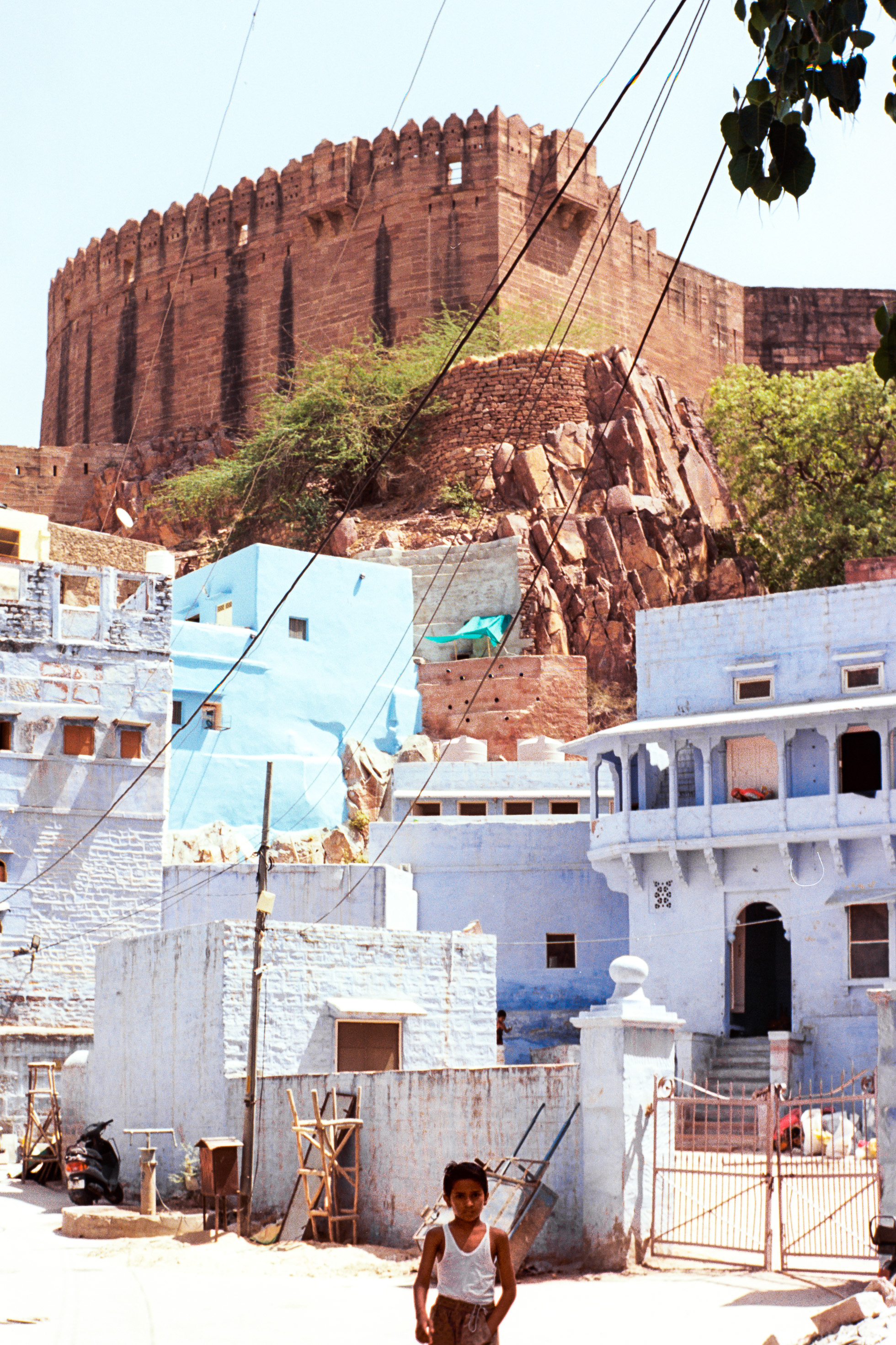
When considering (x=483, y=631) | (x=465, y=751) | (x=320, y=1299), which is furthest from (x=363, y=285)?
(x=320, y=1299)

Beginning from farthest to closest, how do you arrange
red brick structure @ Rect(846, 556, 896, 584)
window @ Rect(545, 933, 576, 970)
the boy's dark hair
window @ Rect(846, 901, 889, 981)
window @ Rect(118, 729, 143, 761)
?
red brick structure @ Rect(846, 556, 896, 584), window @ Rect(545, 933, 576, 970), window @ Rect(118, 729, 143, 761), window @ Rect(846, 901, 889, 981), the boy's dark hair

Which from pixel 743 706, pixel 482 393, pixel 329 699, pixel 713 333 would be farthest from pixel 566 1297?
pixel 713 333

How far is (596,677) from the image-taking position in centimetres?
3666

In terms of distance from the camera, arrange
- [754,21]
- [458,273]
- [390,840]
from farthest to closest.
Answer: [458,273] → [390,840] → [754,21]

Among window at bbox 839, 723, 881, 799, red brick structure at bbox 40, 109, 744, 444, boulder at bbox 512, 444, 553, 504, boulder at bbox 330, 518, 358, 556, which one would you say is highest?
red brick structure at bbox 40, 109, 744, 444

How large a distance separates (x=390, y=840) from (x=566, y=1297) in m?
17.4

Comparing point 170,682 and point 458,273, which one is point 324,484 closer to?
point 458,273

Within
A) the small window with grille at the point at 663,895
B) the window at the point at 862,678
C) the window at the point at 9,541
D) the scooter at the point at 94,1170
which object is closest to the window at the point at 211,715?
the window at the point at 9,541

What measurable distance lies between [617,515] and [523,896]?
11.5 metres

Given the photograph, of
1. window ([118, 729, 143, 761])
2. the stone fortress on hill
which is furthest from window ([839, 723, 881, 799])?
the stone fortress on hill

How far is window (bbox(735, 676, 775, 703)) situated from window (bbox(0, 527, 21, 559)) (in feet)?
44.1

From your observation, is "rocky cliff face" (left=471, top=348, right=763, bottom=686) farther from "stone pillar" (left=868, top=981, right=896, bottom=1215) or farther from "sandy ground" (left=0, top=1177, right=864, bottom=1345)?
"stone pillar" (left=868, top=981, right=896, bottom=1215)

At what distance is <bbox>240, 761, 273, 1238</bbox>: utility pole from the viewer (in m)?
17.3

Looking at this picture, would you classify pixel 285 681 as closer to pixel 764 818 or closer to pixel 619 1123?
pixel 764 818
